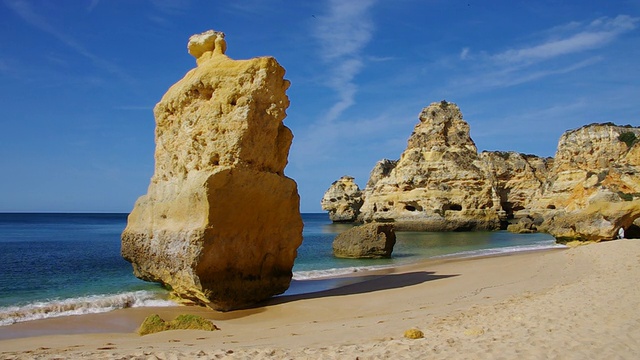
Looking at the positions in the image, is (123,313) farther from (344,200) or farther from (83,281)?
(344,200)

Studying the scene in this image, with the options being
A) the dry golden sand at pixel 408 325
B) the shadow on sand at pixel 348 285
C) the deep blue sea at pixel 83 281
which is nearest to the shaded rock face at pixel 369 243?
the deep blue sea at pixel 83 281

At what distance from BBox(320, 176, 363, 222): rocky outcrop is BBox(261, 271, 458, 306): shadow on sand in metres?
62.8

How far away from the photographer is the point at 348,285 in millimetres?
15586

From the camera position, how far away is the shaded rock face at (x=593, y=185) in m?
23.6

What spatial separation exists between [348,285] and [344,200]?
216 feet

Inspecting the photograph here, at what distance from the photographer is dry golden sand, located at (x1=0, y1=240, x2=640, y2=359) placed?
643cm

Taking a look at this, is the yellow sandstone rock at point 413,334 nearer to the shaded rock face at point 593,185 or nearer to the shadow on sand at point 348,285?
the shadow on sand at point 348,285

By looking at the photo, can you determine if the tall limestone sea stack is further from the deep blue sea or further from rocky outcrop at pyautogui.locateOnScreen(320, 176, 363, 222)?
rocky outcrop at pyautogui.locateOnScreen(320, 176, 363, 222)

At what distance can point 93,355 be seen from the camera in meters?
6.39

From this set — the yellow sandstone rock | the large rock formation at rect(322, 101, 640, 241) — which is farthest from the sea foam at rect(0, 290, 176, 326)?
the large rock formation at rect(322, 101, 640, 241)

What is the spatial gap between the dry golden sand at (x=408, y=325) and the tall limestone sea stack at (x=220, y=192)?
90 cm

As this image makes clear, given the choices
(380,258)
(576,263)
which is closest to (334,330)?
(576,263)

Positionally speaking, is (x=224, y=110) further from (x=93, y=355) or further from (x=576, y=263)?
(x=576, y=263)

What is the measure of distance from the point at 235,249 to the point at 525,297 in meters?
6.74
